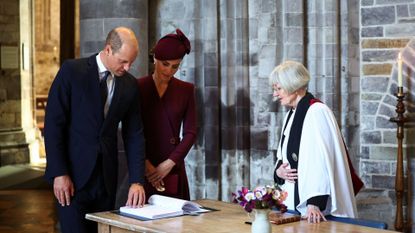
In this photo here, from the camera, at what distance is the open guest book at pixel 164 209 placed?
362 cm

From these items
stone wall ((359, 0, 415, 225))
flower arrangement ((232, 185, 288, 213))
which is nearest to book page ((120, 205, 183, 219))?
flower arrangement ((232, 185, 288, 213))

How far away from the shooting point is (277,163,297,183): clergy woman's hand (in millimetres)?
3871

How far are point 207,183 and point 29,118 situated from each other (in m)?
6.86

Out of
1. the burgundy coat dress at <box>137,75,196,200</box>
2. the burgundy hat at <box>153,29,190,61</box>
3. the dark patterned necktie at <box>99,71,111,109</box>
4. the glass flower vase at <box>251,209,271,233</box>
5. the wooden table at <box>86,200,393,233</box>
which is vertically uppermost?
the burgundy hat at <box>153,29,190,61</box>

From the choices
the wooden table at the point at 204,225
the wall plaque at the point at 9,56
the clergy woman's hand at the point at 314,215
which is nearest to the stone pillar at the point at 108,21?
the wooden table at the point at 204,225

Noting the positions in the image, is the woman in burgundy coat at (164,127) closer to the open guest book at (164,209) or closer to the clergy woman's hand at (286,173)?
the open guest book at (164,209)

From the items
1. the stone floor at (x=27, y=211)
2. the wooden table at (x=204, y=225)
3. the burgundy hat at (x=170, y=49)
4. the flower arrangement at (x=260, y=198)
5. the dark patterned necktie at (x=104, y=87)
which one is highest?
the burgundy hat at (x=170, y=49)

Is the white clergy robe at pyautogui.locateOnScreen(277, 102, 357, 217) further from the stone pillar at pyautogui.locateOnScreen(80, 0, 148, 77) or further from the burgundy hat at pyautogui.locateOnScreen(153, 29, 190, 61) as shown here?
the stone pillar at pyautogui.locateOnScreen(80, 0, 148, 77)

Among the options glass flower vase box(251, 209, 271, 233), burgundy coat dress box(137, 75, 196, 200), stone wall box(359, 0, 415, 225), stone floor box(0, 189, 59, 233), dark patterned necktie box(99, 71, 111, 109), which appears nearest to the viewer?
glass flower vase box(251, 209, 271, 233)

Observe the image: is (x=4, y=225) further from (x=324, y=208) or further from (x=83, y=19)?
(x=324, y=208)

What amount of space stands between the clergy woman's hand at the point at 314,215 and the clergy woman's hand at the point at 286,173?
27cm

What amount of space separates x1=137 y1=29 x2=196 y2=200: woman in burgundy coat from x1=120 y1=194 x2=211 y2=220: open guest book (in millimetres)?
482

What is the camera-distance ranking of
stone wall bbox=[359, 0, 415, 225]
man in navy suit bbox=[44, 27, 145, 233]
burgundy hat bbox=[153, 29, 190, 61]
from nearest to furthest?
man in navy suit bbox=[44, 27, 145, 233] < burgundy hat bbox=[153, 29, 190, 61] < stone wall bbox=[359, 0, 415, 225]

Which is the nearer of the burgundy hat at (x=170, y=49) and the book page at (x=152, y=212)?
the book page at (x=152, y=212)
